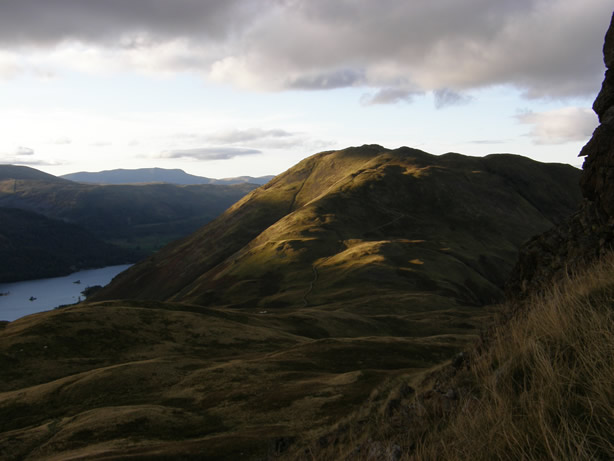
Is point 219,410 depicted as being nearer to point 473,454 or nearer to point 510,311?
point 510,311

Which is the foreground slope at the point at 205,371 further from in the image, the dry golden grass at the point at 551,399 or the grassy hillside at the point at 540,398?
the dry golden grass at the point at 551,399

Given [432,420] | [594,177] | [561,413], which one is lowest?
[432,420]

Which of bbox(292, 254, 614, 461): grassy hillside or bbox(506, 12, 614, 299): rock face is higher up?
bbox(506, 12, 614, 299): rock face

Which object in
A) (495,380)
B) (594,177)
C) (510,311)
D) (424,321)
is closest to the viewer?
(495,380)

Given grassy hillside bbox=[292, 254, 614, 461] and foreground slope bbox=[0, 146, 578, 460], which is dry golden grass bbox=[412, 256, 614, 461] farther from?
foreground slope bbox=[0, 146, 578, 460]

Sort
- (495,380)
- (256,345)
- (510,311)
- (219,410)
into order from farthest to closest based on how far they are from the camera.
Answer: (256,345) < (219,410) < (510,311) < (495,380)

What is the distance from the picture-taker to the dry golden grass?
238 inches

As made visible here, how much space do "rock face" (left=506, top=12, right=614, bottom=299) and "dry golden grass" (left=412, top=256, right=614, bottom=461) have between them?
9279 millimetres

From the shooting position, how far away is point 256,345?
6544 centimetres

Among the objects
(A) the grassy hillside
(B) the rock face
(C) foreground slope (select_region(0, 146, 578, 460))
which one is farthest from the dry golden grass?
(B) the rock face

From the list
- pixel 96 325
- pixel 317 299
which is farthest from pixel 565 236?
pixel 317 299

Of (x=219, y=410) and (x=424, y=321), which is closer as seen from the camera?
(x=219, y=410)

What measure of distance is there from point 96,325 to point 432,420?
65.6 meters

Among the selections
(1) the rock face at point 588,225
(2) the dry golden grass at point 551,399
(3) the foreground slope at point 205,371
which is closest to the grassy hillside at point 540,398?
(2) the dry golden grass at point 551,399
